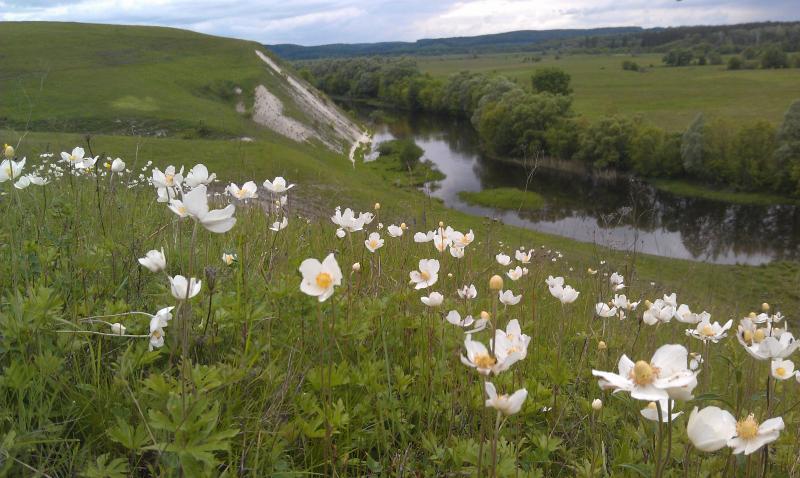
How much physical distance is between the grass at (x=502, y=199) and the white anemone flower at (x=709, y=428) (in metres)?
35.2

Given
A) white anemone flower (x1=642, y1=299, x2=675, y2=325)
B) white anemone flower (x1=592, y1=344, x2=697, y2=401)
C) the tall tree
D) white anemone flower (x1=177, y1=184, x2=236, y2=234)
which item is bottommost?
the tall tree

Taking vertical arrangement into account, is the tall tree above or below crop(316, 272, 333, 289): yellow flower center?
below

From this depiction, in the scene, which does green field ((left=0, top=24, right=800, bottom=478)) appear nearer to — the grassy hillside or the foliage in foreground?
the foliage in foreground

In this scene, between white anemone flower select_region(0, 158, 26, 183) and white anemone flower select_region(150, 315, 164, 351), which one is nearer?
white anemone flower select_region(150, 315, 164, 351)

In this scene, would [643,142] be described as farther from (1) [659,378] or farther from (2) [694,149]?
(1) [659,378]

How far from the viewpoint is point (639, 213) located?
83.4ft

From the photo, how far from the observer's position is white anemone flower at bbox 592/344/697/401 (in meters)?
1.43

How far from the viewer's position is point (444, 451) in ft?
7.11

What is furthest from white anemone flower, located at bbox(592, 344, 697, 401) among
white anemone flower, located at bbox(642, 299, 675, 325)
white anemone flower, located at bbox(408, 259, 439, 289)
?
white anemone flower, located at bbox(642, 299, 675, 325)

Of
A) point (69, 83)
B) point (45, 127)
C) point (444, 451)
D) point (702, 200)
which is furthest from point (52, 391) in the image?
point (69, 83)

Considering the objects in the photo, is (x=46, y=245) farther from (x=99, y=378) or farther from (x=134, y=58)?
(x=134, y=58)

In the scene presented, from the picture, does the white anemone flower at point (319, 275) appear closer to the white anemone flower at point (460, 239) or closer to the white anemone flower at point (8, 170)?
the white anemone flower at point (460, 239)

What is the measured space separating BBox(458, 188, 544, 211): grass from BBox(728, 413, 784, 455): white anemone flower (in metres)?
35.1

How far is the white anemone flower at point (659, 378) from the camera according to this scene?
143cm
